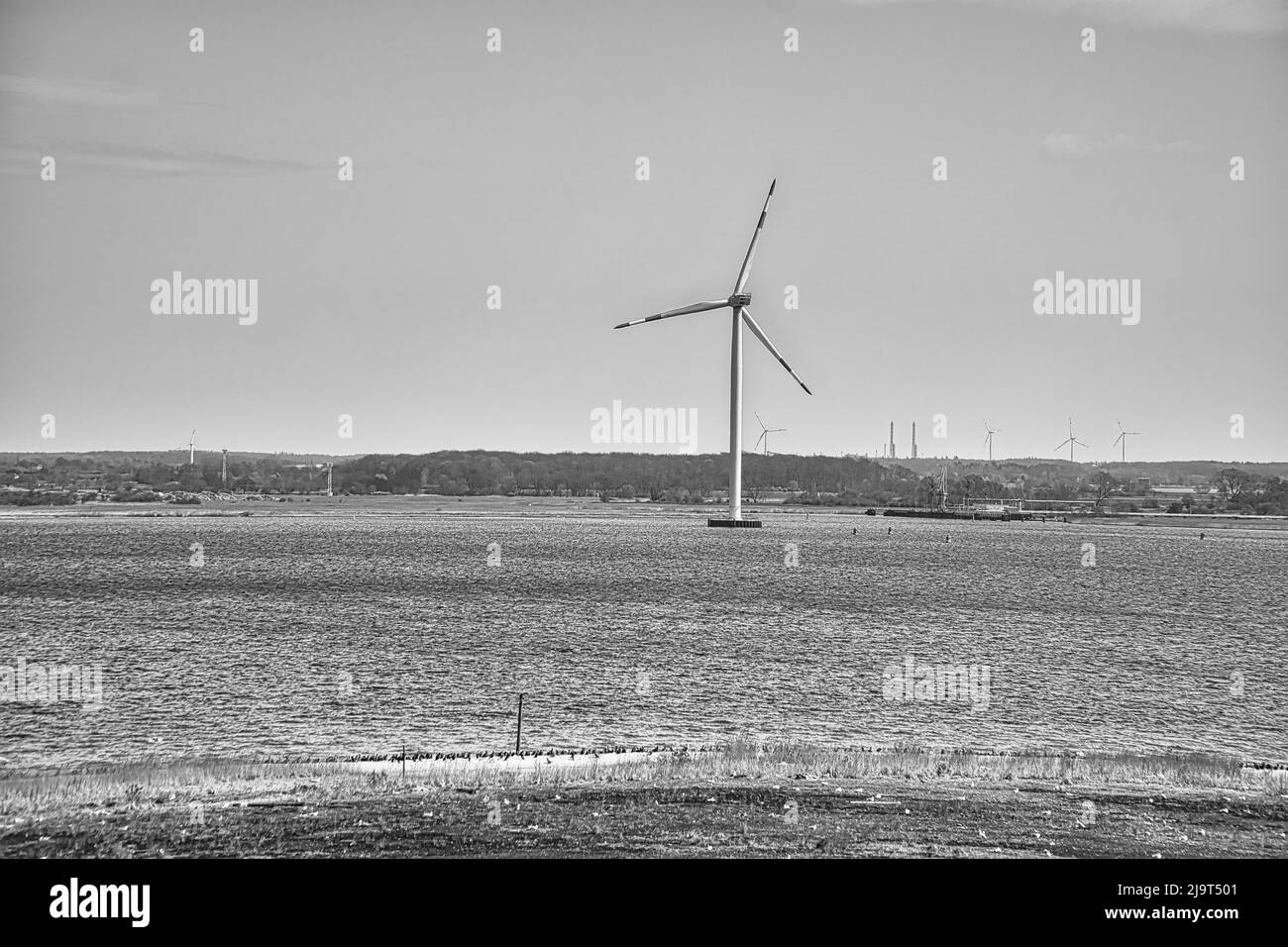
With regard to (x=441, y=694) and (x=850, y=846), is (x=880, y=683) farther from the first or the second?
(x=850, y=846)

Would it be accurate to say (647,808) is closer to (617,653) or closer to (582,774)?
(582,774)

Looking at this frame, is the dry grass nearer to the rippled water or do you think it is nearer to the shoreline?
the shoreline

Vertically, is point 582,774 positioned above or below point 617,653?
above

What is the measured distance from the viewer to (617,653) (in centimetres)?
6109

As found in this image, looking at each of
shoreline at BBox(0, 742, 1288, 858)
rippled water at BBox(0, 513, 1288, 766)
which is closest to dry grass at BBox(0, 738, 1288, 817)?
shoreline at BBox(0, 742, 1288, 858)

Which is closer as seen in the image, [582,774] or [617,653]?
[582,774]

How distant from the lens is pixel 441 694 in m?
47.3

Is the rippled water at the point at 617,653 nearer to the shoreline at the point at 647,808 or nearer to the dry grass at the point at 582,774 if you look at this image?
the dry grass at the point at 582,774

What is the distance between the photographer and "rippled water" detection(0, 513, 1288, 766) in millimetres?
40000

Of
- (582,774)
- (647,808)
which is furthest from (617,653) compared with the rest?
(647,808)

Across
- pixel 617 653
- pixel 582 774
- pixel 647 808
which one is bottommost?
pixel 617 653

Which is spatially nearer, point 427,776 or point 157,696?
point 427,776
